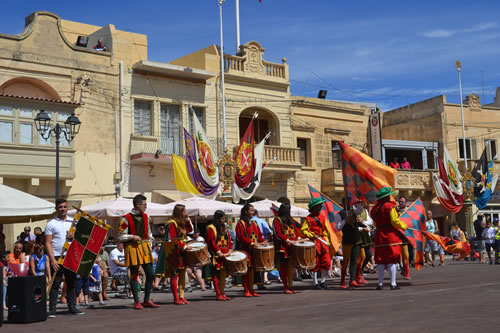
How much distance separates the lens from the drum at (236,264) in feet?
40.5

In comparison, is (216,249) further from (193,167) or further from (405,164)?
(405,164)

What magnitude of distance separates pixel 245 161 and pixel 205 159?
244 centimetres

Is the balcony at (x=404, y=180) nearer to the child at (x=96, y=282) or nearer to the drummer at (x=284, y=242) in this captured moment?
the drummer at (x=284, y=242)

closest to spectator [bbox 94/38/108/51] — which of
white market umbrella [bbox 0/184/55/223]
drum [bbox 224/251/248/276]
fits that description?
white market umbrella [bbox 0/184/55/223]

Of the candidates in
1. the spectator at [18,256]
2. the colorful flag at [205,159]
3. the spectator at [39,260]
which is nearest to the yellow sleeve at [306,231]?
the spectator at [39,260]

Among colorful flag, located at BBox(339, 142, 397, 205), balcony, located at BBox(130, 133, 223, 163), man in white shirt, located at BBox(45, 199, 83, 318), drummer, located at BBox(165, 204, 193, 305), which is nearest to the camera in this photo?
man in white shirt, located at BBox(45, 199, 83, 318)

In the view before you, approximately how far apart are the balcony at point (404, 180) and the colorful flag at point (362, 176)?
18.4 metres

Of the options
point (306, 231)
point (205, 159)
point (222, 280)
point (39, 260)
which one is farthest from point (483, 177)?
point (39, 260)

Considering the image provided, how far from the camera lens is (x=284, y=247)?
13.2 metres

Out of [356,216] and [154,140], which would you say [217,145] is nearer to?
[154,140]

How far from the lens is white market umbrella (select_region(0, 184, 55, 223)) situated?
12.1 m

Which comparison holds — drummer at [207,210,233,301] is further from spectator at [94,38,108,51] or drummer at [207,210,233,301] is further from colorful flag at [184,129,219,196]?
spectator at [94,38,108,51]

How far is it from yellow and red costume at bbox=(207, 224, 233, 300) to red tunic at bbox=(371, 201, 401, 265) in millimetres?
2931

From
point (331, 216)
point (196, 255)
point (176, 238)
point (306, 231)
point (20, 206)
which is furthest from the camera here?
point (331, 216)
